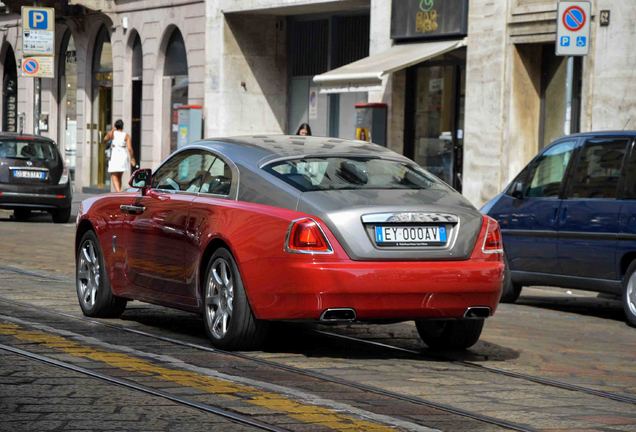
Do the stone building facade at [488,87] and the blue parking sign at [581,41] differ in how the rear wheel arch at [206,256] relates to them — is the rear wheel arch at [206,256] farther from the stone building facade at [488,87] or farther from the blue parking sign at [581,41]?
the stone building facade at [488,87]

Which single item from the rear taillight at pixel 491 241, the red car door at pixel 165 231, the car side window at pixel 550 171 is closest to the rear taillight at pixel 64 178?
the car side window at pixel 550 171

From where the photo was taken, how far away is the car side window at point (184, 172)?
10.3 m

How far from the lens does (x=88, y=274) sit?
1156 cm

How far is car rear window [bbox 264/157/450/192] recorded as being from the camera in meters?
9.40

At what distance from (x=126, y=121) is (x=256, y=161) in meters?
28.3

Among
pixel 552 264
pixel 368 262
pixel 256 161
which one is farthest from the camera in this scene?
pixel 552 264

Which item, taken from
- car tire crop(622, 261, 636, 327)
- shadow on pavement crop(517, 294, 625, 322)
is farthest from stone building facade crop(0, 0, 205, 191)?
car tire crop(622, 261, 636, 327)

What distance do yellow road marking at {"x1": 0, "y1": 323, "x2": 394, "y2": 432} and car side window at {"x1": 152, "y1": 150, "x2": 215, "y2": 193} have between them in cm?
136

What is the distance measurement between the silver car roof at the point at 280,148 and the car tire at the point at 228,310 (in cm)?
71

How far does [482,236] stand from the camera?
364 inches

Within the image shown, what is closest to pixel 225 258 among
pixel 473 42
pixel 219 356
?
pixel 219 356

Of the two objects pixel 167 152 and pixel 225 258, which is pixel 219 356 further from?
pixel 167 152

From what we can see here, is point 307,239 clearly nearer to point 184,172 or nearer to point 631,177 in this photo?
point 184,172

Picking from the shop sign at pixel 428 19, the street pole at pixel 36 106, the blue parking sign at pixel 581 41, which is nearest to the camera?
the blue parking sign at pixel 581 41
